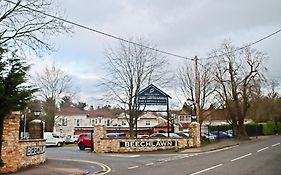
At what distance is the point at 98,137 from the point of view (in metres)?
30.0

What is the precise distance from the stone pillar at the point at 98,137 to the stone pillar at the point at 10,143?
13303 mm

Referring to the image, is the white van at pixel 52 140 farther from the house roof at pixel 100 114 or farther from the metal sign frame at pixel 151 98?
the house roof at pixel 100 114

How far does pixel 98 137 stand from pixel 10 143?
13898 mm

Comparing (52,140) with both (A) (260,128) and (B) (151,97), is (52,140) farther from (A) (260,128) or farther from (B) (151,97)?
(A) (260,128)

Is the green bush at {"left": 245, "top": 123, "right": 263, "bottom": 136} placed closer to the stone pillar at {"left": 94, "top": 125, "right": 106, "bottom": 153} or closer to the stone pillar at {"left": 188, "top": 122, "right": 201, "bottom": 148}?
the stone pillar at {"left": 188, "top": 122, "right": 201, "bottom": 148}

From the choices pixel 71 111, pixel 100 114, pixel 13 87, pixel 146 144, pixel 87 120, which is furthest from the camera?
pixel 100 114

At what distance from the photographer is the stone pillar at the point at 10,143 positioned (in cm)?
1608

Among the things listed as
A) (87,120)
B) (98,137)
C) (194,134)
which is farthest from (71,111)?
(98,137)

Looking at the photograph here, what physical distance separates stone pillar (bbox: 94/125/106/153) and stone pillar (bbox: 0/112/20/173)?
524 inches

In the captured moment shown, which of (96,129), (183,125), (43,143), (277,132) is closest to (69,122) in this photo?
(183,125)

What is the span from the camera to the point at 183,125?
84.7 m

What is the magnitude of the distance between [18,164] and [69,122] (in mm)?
74845

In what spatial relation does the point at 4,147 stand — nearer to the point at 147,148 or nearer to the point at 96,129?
the point at 96,129

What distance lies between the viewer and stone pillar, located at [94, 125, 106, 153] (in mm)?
29953
